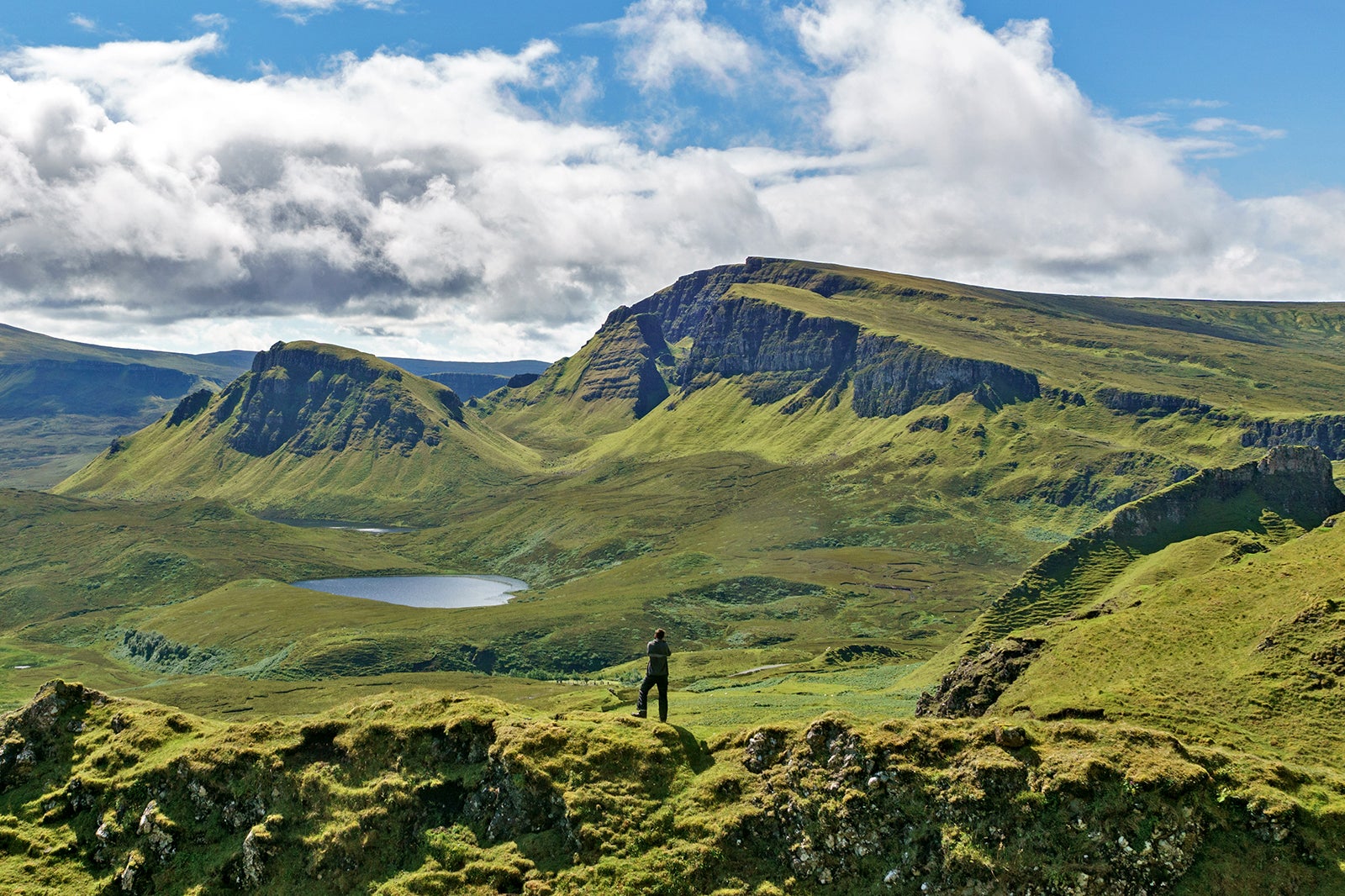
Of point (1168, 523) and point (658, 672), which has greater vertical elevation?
point (658, 672)

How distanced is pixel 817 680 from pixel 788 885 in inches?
4848

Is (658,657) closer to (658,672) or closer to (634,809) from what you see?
(658,672)

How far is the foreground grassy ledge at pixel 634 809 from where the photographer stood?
93.2 ft

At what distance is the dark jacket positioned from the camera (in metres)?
37.7

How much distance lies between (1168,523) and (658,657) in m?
108

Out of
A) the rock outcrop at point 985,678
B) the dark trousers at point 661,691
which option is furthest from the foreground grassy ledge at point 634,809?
the rock outcrop at point 985,678

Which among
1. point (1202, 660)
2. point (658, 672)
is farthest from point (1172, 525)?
point (658, 672)

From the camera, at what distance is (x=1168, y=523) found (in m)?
123

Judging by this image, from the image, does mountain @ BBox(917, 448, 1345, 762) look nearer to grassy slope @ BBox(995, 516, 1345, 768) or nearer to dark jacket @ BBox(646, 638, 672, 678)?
grassy slope @ BBox(995, 516, 1345, 768)

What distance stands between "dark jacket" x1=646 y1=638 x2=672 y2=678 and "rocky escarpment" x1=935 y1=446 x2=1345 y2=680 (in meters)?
73.8

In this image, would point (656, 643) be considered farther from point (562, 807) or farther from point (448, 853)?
point (448, 853)

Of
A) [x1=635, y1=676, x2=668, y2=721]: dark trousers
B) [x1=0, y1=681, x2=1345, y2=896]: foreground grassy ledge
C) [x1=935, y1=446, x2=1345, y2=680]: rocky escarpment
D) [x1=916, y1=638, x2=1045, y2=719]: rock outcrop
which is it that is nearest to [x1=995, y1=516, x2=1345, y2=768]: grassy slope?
[x1=916, y1=638, x2=1045, y2=719]: rock outcrop

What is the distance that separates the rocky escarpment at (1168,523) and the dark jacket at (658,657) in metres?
73.8

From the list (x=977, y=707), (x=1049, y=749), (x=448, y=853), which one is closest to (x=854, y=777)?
(x=1049, y=749)
